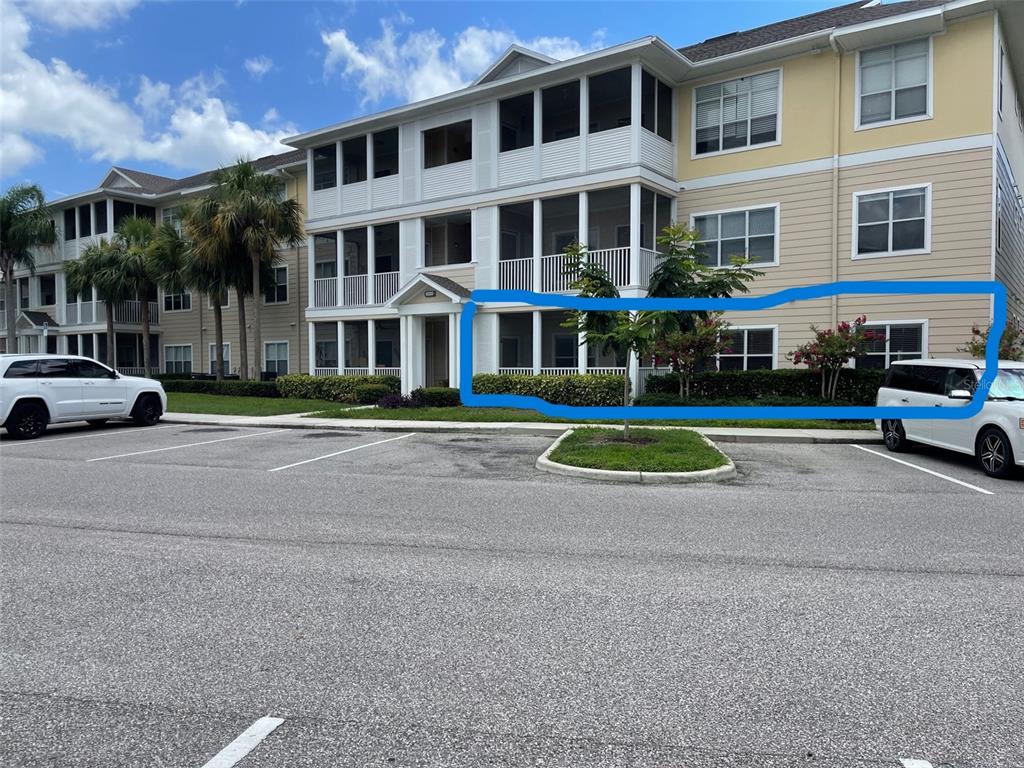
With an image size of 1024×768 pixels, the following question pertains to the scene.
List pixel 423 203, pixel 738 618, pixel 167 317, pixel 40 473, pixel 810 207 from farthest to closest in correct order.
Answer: pixel 167 317 → pixel 423 203 → pixel 810 207 → pixel 40 473 → pixel 738 618

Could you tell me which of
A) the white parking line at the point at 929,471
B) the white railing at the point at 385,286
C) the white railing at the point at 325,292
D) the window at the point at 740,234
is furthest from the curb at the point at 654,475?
the white railing at the point at 325,292

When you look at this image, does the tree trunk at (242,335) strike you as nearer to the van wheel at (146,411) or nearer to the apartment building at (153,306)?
the apartment building at (153,306)

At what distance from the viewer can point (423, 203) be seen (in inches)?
1032

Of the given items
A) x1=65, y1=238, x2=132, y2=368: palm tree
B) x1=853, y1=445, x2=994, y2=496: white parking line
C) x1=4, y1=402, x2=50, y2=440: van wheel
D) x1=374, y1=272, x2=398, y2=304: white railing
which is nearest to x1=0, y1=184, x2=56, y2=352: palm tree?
x1=65, y1=238, x2=132, y2=368: palm tree

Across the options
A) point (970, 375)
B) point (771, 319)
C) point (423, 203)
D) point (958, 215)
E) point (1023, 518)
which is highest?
point (423, 203)

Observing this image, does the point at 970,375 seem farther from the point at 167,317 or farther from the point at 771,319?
the point at 167,317

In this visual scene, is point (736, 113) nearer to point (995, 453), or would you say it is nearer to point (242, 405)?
point (995, 453)

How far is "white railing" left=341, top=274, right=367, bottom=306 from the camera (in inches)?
1105

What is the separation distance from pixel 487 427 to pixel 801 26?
15777 millimetres

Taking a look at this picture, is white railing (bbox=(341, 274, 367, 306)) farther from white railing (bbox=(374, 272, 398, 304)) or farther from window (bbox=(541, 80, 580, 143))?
window (bbox=(541, 80, 580, 143))

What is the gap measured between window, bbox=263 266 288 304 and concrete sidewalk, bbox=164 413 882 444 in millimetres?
11504

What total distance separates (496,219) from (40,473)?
53.2 ft

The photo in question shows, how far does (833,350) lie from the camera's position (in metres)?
17.8

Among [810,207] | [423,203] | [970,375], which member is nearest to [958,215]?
[810,207]
